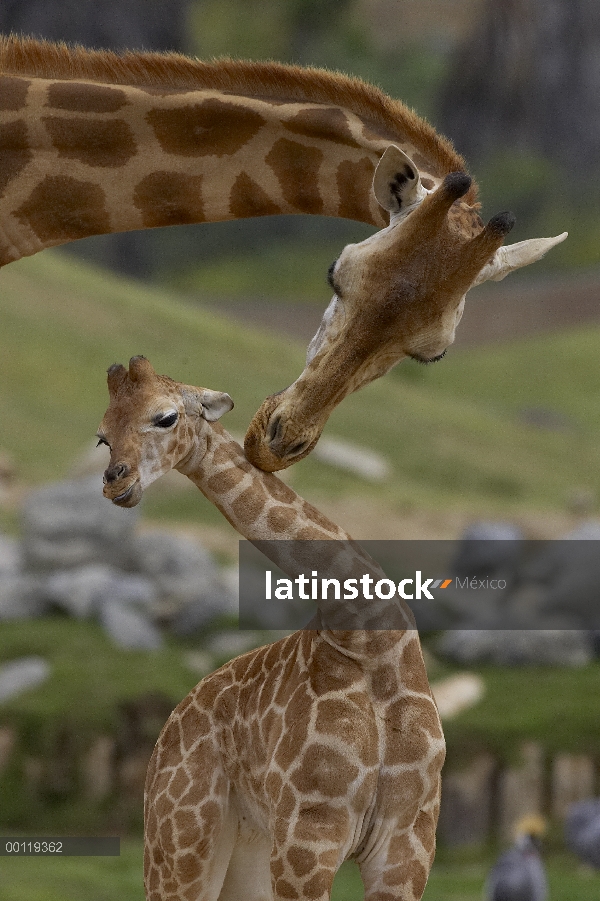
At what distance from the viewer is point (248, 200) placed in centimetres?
200

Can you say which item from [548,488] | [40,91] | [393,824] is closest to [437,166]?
[40,91]

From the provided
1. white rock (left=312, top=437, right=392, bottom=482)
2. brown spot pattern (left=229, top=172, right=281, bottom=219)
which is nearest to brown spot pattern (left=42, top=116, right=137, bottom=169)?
brown spot pattern (left=229, top=172, right=281, bottom=219)

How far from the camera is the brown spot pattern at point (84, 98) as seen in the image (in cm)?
193

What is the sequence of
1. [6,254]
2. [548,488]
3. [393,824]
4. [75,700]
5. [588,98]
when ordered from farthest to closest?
[588,98] < [548,488] < [75,700] < [6,254] < [393,824]

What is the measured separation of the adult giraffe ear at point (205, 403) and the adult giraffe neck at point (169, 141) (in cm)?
45

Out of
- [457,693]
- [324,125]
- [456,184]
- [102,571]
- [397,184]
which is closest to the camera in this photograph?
[456,184]

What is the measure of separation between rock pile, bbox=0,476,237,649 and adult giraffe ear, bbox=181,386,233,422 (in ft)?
11.6

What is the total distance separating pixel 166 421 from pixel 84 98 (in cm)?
73

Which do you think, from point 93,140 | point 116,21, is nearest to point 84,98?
point 93,140

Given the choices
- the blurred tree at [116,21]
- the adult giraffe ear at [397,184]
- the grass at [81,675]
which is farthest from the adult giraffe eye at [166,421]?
the blurred tree at [116,21]

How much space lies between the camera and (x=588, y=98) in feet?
29.6

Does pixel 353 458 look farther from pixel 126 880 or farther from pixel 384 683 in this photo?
pixel 384 683

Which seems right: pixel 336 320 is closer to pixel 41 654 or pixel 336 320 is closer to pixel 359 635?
pixel 359 635

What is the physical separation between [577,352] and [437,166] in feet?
21.3
